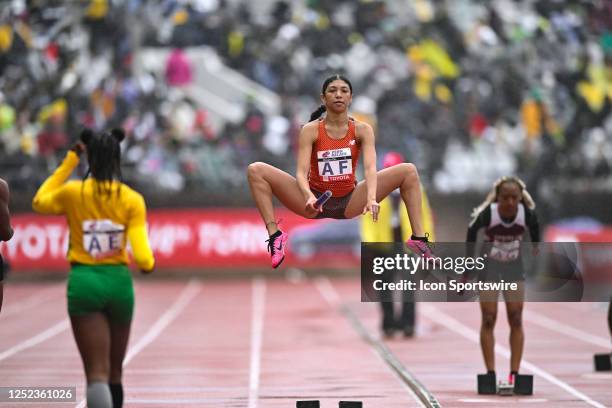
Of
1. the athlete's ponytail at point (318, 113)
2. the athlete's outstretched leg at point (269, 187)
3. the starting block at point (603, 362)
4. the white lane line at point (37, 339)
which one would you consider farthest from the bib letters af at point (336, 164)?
the white lane line at point (37, 339)

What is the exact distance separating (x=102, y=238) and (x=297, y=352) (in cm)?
920

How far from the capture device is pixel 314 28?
1334 inches

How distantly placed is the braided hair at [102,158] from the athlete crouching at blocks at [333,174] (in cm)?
171

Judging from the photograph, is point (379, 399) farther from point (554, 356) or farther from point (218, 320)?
point (218, 320)

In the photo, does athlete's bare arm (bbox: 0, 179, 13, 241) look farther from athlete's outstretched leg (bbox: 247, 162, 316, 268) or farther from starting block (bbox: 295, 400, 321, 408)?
starting block (bbox: 295, 400, 321, 408)

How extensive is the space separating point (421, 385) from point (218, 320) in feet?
32.7

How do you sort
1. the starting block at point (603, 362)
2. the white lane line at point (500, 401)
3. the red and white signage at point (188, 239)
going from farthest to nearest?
the red and white signage at point (188, 239)
the starting block at point (603, 362)
the white lane line at point (500, 401)

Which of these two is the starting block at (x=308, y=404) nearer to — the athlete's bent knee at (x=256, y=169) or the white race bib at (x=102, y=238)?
the athlete's bent knee at (x=256, y=169)

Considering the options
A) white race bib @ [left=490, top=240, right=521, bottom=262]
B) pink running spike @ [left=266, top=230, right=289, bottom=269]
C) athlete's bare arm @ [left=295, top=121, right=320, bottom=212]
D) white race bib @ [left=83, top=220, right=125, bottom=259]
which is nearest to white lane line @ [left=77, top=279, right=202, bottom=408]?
pink running spike @ [left=266, top=230, right=289, bottom=269]

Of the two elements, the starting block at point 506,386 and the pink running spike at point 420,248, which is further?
the starting block at point 506,386

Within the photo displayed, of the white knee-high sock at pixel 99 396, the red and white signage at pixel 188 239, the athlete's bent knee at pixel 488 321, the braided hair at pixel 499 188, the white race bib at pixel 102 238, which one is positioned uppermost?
the red and white signage at pixel 188 239

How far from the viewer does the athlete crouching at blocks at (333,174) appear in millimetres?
10664

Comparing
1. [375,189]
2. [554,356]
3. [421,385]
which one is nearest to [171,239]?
[554,356]

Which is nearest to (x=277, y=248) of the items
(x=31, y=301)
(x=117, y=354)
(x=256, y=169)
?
(x=256, y=169)
